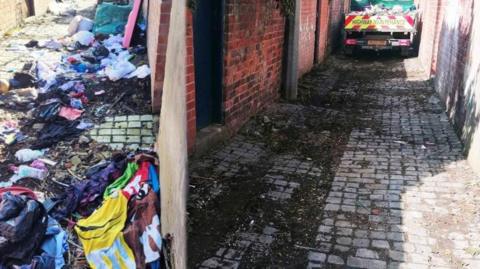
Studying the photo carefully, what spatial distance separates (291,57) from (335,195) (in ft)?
14.0

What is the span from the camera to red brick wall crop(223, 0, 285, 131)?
558cm

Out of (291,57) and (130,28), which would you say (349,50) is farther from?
(130,28)

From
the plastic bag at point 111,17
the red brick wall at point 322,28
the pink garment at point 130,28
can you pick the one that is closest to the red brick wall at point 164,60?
the pink garment at point 130,28

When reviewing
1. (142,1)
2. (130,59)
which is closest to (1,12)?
(142,1)

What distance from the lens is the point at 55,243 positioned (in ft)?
10.3

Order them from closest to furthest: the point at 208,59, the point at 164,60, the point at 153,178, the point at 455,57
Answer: the point at 153,178 < the point at 164,60 < the point at 208,59 < the point at 455,57

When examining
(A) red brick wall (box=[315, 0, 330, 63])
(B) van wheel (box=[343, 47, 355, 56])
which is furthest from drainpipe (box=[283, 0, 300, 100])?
(B) van wheel (box=[343, 47, 355, 56])

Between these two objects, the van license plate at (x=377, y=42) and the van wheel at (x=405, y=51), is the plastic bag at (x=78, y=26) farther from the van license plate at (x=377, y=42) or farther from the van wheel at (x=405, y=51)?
the van wheel at (x=405, y=51)

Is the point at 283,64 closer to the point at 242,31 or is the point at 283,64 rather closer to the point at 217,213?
the point at 242,31

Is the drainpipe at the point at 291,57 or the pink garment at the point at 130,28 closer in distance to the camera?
the pink garment at the point at 130,28

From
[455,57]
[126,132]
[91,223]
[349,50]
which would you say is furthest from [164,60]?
[349,50]

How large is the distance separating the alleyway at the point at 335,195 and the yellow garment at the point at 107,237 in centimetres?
53

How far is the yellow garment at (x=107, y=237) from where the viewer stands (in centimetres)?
305

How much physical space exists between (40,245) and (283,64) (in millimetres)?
6007
